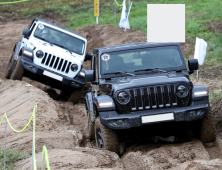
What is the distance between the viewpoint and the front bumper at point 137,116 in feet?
20.0

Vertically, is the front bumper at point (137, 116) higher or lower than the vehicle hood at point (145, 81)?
lower

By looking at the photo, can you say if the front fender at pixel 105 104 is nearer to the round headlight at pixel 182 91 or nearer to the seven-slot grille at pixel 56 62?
the round headlight at pixel 182 91

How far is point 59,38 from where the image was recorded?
12.8m

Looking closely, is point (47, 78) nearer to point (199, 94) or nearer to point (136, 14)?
point (199, 94)

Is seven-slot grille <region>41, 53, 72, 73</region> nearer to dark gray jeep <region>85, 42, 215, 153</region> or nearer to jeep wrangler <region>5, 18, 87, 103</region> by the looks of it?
jeep wrangler <region>5, 18, 87, 103</region>

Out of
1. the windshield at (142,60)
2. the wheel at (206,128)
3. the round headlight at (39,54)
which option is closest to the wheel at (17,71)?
the round headlight at (39,54)

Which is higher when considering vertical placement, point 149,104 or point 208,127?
point 149,104

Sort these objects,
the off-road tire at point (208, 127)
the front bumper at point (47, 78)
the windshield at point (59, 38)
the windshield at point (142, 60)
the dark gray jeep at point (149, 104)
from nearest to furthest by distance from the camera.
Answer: the dark gray jeep at point (149, 104), the off-road tire at point (208, 127), the windshield at point (142, 60), the front bumper at point (47, 78), the windshield at point (59, 38)

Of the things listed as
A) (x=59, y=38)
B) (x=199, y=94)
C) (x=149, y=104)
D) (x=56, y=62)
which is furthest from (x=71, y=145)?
(x=59, y=38)

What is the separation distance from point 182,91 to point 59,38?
23.4 feet

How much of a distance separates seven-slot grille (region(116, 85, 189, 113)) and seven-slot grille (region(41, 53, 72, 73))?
620 cm

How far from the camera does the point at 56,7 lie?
31.6m

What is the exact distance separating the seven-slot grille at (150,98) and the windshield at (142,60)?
0.94 meters

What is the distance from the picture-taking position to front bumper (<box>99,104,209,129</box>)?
6102 mm
